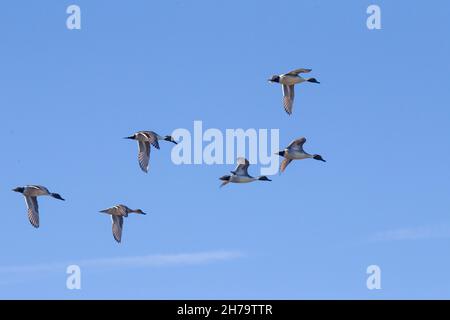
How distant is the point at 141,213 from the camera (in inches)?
1496

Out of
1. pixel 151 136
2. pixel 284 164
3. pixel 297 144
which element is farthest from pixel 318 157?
pixel 151 136

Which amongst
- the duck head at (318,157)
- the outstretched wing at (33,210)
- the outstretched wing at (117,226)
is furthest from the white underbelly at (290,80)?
the outstretched wing at (33,210)

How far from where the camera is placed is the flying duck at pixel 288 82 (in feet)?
120

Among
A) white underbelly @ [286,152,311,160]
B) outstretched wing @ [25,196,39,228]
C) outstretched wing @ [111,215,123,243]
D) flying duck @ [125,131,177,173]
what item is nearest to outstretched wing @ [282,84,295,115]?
white underbelly @ [286,152,311,160]

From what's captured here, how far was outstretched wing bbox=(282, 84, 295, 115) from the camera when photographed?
1435 inches

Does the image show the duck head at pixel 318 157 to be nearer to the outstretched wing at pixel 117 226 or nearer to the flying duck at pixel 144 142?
the flying duck at pixel 144 142

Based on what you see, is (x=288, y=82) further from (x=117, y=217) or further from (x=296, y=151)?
(x=117, y=217)

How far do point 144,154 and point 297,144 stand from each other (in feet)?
11.8

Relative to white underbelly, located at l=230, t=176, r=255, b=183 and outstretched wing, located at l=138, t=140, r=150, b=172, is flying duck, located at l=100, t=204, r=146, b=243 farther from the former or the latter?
white underbelly, located at l=230, t=176, r=255, b=183

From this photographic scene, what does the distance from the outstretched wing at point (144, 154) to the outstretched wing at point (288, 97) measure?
3339mm

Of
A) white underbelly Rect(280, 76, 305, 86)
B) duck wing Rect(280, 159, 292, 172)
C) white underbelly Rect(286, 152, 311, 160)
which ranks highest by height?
white underbelly Rect(280, 76, 305, 86)

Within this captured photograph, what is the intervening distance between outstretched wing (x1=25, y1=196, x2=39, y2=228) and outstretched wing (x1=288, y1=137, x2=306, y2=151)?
19.9 feet
